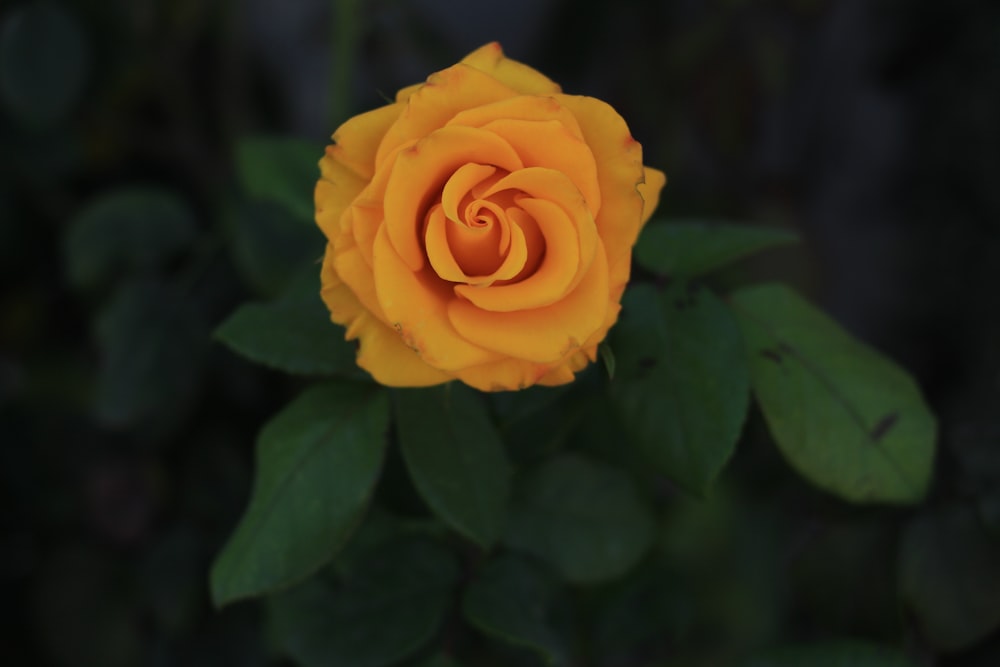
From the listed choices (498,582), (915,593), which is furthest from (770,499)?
(498,582)

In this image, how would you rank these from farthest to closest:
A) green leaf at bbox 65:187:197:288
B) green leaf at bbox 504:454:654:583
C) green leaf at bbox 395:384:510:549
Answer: green leaf at bbox 65:187:197:288
green leaf at bbox 504:454:654:583
green leaf at bbox 395:384:510:549

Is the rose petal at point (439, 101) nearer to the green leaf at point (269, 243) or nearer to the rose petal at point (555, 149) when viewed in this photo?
the rose petal at point (555, 149)

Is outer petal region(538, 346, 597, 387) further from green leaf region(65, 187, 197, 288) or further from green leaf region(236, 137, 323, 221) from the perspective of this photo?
green leaf region(65, 187, 197, 288)

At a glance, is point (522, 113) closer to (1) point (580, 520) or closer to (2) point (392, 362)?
(2) point (392, 362)

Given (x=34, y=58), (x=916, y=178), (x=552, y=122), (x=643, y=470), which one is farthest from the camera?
(x=916, y=178)

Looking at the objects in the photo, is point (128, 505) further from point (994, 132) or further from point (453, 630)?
point (994, 132)

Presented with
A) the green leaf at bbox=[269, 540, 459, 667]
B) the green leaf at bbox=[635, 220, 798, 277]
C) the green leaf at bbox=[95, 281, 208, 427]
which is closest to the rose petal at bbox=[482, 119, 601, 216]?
the green leaf at bbox=[635, 220, 798, 277]
